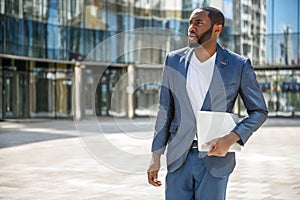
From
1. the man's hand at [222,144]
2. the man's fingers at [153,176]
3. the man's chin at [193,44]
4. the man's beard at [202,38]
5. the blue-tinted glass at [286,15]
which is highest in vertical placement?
the blue-tinted glass at [286,15]

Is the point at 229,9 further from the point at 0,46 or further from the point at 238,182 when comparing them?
the point at 238,182

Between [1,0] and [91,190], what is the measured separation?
943 inches

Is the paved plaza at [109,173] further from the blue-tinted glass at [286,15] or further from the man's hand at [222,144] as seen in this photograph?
the blue-tinted glass at [286,15]

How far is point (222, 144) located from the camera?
264 cm

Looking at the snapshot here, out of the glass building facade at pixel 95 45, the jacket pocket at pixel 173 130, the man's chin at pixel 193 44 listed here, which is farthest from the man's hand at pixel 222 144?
the glass building facade at pixel 95 45

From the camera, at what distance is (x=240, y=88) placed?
9.29ft

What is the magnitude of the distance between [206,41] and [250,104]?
41cm

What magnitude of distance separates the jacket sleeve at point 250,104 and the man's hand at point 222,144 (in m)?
0.07

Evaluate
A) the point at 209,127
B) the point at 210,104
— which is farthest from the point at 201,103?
the point at 209,127

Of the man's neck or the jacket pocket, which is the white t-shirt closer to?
the man's neck

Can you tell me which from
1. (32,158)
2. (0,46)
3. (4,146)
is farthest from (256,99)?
(0,46)

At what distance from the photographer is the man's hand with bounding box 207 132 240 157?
2639mm

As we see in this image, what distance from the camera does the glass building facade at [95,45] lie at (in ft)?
105

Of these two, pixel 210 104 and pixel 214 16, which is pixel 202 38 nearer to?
pixel 214 16
